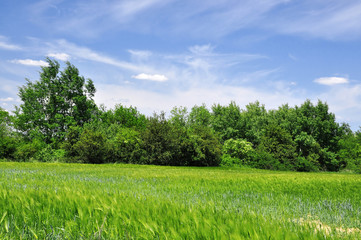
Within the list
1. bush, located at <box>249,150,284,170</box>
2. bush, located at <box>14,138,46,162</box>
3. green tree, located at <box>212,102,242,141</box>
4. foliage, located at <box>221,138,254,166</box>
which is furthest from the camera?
green tree, located at <box>212,102,242,141</box>

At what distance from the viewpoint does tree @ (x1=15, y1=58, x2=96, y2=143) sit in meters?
43.4

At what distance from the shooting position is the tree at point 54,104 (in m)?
43.4

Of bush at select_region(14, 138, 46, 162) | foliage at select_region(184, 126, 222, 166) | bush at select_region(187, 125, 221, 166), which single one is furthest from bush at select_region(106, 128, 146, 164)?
bush at select_region(14, 138, 46, 162)

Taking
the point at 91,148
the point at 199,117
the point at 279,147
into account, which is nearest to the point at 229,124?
the point at 199,117

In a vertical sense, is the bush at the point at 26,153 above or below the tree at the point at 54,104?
below

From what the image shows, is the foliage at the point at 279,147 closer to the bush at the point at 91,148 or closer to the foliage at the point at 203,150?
the foliage at the point at 203,150

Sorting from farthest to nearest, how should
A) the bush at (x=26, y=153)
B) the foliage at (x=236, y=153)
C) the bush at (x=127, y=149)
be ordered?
the foliage at (x=236, y=153)
the bush at (x=26, y=153)
the bush at (x=127, y=149)

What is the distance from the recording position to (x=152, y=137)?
3322 cm

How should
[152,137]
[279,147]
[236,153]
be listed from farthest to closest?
[236,153]
[279,147]
[152,137]

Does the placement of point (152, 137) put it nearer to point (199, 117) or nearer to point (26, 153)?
point (26, 153)

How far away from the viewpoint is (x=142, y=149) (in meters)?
33.5

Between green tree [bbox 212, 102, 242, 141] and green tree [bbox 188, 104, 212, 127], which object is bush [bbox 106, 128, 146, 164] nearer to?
green tree [bbox 212, 102, 242, 141]

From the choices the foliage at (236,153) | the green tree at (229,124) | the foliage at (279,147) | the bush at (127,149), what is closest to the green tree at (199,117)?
the green tree at (229,124)

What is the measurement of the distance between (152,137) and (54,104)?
2366 centimetres
